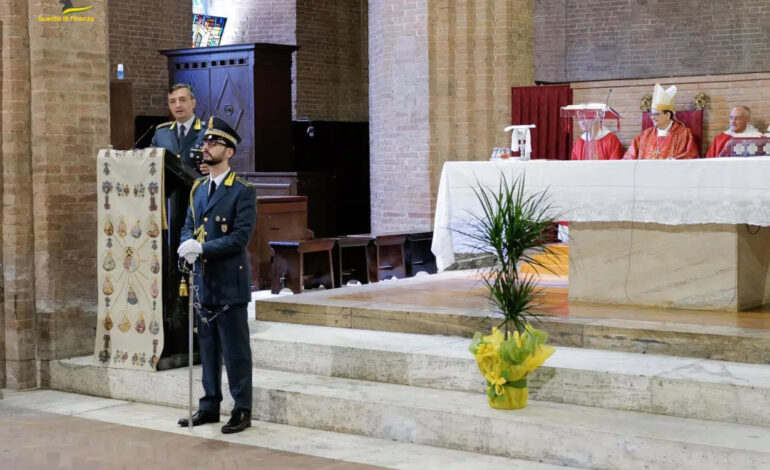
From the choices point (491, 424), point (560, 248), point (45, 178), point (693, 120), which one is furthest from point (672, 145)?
point (45, 178)

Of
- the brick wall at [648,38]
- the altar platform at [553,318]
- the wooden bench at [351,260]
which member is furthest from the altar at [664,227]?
the brick wall at [648,38]

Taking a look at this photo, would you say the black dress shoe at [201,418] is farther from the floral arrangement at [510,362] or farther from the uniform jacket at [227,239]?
the floral arrangement at [510,362]

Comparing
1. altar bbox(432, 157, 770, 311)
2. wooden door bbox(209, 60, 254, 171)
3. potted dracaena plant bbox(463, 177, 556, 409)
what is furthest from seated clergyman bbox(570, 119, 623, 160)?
wooden door bbox(209, 60, 254, 171)

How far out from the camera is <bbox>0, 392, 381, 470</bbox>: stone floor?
5605 mm

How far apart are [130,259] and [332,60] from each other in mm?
12444

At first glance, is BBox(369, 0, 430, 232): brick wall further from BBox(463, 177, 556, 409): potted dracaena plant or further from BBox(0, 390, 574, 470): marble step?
BBox(463, 177, 556, 409): potted dracaena plant

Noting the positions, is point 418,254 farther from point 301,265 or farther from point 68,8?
point 68,8

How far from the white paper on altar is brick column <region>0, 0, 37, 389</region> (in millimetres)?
3239

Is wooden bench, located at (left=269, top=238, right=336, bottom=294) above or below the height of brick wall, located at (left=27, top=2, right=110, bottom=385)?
below

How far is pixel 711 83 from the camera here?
1060 cm

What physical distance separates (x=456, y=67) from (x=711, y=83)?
2.90 meters

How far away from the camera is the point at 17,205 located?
25.6 feet

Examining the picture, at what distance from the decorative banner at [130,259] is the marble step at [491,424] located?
0.33 meters

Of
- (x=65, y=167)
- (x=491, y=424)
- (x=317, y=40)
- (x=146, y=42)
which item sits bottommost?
(x=491, y=424)
